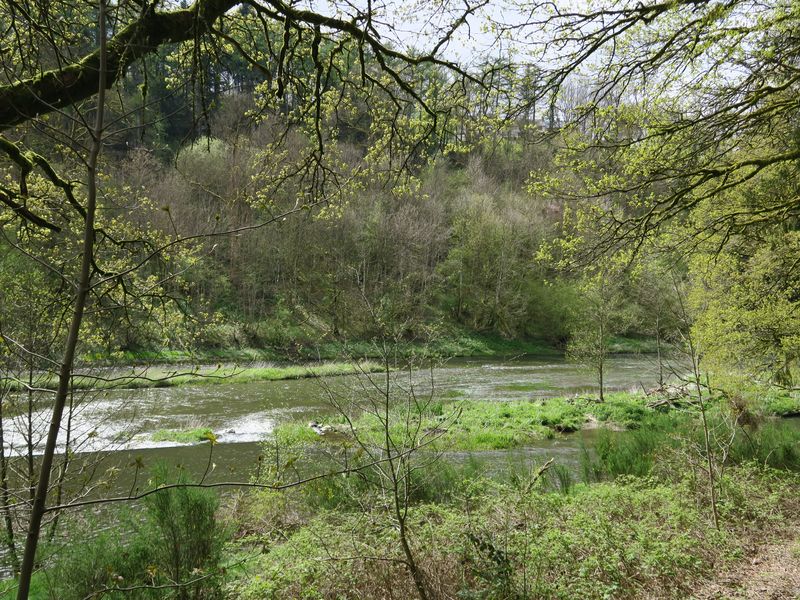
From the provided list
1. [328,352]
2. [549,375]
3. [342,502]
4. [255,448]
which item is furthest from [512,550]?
[328,352]

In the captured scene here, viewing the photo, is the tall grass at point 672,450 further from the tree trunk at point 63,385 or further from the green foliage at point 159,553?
the tree trunk at point 63,385

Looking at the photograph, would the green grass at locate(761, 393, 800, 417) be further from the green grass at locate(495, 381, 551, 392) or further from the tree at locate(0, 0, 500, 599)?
the tree at locate(0, 0, 500, 599)

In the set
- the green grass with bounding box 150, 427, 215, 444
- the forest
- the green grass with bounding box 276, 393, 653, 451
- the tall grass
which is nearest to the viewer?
the forest

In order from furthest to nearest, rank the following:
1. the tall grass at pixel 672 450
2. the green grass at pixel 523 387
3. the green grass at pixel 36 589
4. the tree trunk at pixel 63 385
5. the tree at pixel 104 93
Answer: the green grass at pixel 523 387, the tall grass at pixel 672 450, the green grass at pixel 36 589, the tree at pixel 104 93, the tree trunk at pixel 63 385

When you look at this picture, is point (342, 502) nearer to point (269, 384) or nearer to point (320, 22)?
point (320, 22)

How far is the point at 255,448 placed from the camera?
39.5 ft

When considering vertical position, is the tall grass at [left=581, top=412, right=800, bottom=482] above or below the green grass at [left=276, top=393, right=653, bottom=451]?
above

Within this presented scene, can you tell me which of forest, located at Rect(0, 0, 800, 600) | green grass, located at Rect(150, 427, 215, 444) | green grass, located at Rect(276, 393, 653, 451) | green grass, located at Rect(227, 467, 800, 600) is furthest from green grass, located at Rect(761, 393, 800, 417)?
green grass, located at Rect(150, 427, 215, 444)

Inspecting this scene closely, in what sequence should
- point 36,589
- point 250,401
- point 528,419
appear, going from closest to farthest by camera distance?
point 36,589 → point 528,419 → point 250,401

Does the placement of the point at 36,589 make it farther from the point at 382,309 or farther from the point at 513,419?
the point at 513,419

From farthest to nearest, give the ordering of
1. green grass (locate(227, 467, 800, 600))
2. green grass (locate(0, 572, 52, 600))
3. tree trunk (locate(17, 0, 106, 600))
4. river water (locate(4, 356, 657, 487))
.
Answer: river water (locate(4, 356, 657, 487))
green grass (locate(0, 572, 52, 600))
green grass (locate(227, 467, 800, 600))
tree trunk (locate(17, 0, 106, 600))

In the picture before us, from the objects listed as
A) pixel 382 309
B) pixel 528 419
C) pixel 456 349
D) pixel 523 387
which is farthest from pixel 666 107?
pixel 456 349

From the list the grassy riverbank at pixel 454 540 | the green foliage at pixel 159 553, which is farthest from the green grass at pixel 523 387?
the green foliage at pixel 159 553

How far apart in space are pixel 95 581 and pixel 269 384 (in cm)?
1714
